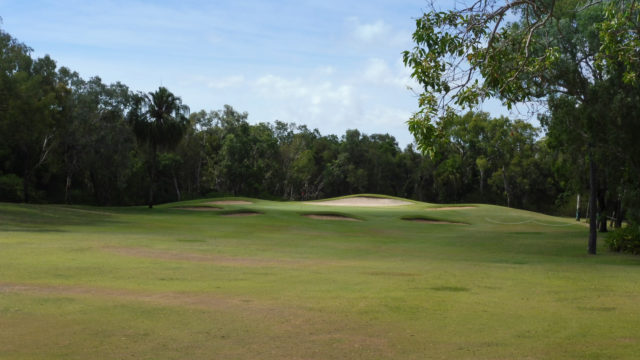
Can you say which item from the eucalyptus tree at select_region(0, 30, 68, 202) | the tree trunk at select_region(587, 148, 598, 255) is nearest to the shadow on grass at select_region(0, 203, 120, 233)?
the eucalyptus tree at select_region(0, 30, 68, 202)

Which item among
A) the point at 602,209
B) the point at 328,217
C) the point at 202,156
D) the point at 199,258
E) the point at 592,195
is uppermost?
the point at 202,156

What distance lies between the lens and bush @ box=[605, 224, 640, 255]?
23.7 m

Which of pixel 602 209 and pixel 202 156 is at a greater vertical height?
pixel 202 156

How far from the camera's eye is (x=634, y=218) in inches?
898

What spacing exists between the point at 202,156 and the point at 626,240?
6894 centimetres

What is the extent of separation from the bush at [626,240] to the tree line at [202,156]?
33.7 feet

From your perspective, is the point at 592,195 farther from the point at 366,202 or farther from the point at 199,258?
the point at 366,202

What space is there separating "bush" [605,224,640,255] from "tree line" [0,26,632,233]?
10.3m

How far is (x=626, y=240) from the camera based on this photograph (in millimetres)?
24375

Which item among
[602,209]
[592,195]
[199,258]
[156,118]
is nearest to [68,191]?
[156,118]

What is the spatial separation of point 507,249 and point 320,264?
11167 millimetres

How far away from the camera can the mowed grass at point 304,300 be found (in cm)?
748

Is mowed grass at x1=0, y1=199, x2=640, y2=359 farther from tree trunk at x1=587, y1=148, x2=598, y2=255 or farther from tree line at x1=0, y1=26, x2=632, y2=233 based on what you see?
tree line at x1=0, y1=26, x2=632, y2=233

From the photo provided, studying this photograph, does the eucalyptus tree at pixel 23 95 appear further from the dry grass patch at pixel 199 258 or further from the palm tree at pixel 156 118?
the dry grass patch at pixel 199 258
